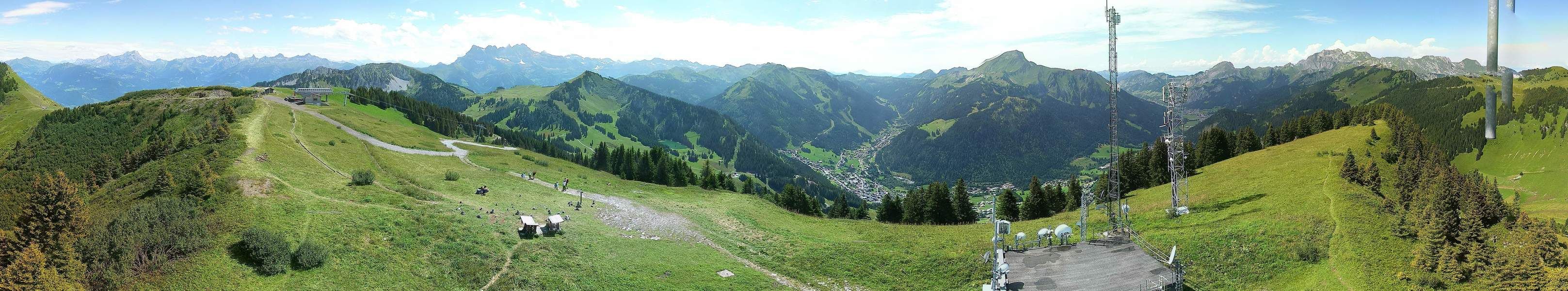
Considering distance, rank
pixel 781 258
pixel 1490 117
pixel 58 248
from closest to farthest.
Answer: pixel 1490 117 → pixel 58 248 → pixel 781 258

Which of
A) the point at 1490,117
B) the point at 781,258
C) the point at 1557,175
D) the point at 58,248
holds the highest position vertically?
the point at 1490,117

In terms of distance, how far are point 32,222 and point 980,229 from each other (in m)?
58.9

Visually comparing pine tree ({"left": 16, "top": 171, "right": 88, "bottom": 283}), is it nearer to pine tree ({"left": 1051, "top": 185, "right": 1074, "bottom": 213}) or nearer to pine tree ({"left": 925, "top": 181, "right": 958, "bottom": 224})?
pine tree ({"left": 925, "top": 181, "right": 958, "bottom": 224})

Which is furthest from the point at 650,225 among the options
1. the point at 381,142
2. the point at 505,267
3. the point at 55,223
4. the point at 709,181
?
the point at 381,142

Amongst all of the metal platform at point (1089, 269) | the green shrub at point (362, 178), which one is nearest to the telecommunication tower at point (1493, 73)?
the metal platform at point (1089, 269)

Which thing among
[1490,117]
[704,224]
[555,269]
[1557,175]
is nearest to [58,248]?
[555,269]

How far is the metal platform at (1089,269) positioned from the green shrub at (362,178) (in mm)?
51510

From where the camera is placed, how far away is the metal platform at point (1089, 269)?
33750 mm

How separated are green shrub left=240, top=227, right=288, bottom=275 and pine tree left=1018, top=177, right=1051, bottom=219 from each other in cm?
6753

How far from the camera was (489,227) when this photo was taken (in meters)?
45.5

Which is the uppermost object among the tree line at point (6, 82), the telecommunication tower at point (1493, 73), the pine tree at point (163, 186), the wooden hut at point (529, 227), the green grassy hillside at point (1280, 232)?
the tree line at point (6, 82)

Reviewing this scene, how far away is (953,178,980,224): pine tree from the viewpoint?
74250 mm

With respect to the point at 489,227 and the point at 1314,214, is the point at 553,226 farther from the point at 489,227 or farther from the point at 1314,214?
the point at 1314,214

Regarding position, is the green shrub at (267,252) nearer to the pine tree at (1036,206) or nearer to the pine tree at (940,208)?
the pine tree at (940,208)
